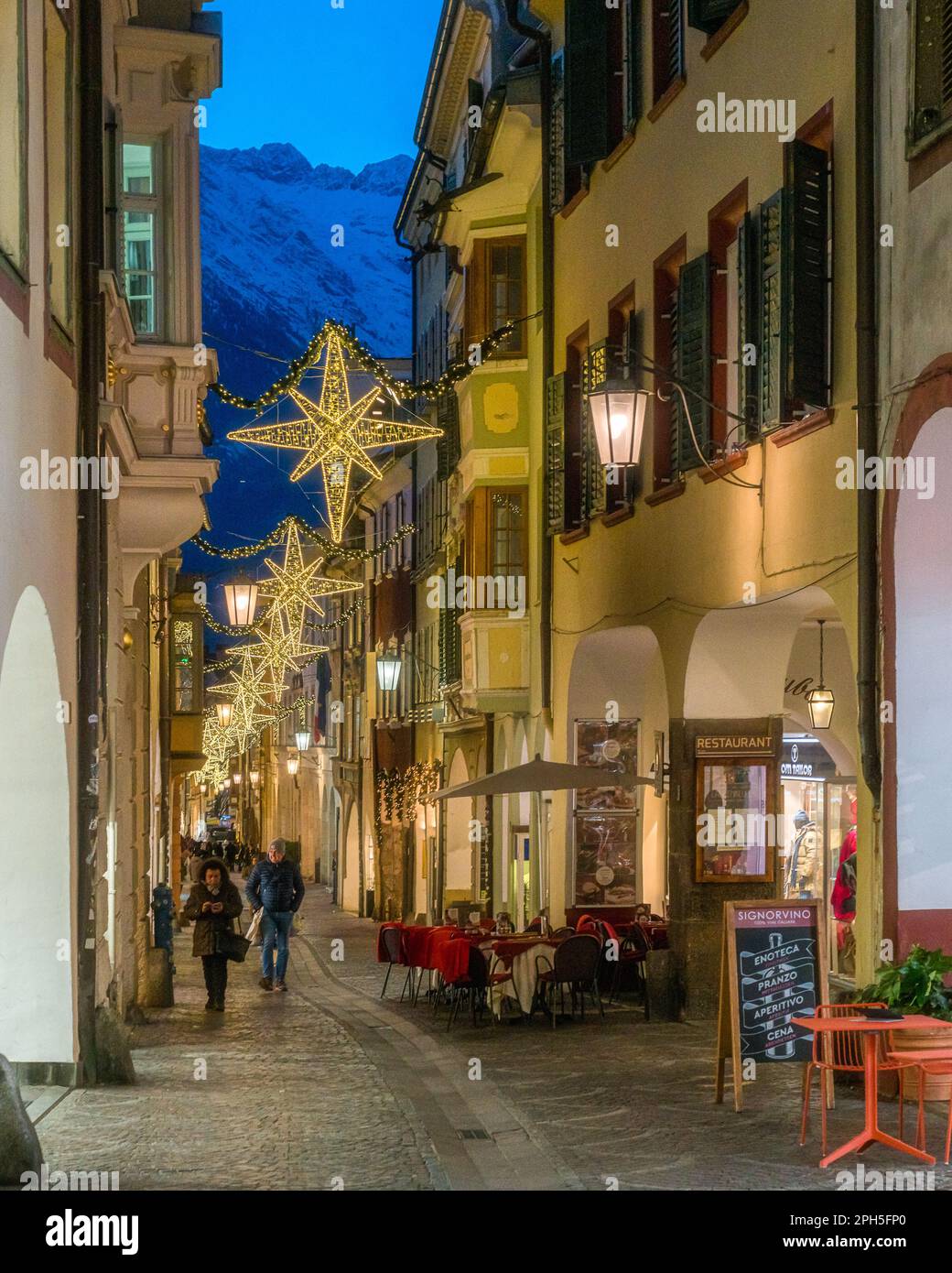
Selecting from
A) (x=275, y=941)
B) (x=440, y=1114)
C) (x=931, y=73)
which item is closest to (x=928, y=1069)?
(x=440, y=1114)

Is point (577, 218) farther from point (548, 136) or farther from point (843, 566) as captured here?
point (843, 566)

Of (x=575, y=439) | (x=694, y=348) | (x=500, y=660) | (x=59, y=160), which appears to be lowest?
(x=500, y=660)

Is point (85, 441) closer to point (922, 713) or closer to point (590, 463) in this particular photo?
point (922, 713)

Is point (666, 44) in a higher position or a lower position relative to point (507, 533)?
higher

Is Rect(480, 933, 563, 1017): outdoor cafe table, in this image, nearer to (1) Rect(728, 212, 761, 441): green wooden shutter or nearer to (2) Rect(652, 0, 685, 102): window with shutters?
(1) Rect(728, 212, 761, 441): green wooden shutter

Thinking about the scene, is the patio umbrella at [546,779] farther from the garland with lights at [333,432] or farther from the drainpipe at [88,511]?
the drainpipe at [88,511]

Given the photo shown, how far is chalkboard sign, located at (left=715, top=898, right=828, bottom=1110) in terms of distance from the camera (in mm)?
13023

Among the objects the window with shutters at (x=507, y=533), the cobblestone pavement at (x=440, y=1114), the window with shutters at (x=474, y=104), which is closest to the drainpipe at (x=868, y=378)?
the cobblestone pavement at (x=440, y=1114)

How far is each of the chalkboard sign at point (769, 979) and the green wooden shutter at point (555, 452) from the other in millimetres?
12435

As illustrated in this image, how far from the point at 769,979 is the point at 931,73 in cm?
613

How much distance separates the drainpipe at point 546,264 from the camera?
83.8ft

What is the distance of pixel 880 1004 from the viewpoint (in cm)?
1212

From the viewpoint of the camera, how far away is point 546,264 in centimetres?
2648

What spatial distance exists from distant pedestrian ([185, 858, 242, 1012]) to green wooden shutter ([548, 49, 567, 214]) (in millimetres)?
9989
